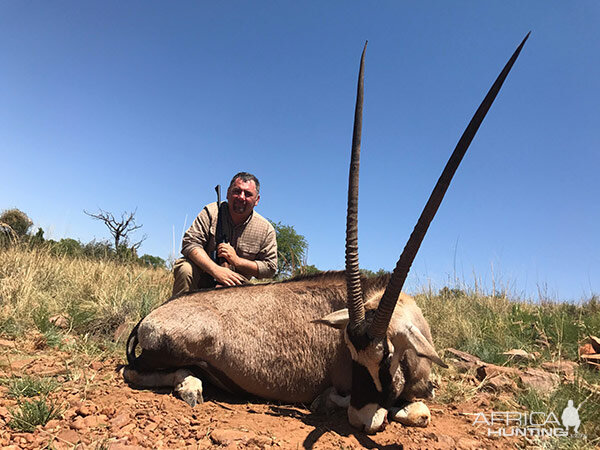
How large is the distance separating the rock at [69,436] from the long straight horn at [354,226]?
208 cm

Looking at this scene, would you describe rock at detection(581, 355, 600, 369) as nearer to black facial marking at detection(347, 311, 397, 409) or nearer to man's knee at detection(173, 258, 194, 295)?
black facial marking at detection(347, 311, 397, 409)

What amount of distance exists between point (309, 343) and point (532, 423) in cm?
200

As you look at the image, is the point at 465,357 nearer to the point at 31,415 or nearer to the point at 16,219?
the point at 31,415

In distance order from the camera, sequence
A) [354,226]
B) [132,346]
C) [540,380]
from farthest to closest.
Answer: [132,346], [540,380], [354,226]

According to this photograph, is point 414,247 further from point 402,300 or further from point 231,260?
point 231,260

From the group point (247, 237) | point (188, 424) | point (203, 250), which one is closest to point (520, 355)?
point (247, 237)

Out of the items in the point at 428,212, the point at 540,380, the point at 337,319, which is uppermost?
the point at 428,212

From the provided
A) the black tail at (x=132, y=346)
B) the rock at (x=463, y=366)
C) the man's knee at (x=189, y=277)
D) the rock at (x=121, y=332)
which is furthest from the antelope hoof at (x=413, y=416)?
the rock at (x=121, y=332)

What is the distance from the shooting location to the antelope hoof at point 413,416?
11.1ft

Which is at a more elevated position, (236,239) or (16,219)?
(16,219)

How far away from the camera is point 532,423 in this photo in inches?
137

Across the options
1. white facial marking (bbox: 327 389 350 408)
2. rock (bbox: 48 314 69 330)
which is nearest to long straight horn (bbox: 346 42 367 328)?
white facial marking (bbox: 327 389 350 408)

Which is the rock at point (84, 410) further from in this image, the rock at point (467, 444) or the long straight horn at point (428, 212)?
the rock at point (467, 444)

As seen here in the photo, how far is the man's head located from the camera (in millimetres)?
5902
